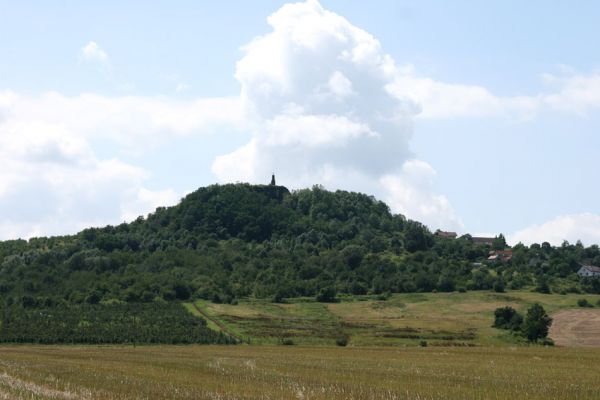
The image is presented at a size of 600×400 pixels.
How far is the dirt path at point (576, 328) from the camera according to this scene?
407 feet

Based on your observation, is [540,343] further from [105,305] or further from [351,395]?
[105,305]

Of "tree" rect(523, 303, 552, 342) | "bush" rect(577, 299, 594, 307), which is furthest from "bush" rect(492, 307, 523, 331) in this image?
"bush" rect(577, 299, 594, 307)

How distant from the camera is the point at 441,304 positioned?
7392 inches

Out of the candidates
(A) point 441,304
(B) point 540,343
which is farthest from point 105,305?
(B) point 540,343

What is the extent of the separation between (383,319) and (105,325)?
192 ft

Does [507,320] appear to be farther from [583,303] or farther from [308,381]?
[308,381]

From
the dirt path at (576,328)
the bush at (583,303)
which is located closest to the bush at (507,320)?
the dirt path at (576,328)

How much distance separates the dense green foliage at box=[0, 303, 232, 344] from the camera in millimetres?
134000

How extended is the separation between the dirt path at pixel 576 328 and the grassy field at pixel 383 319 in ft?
23.6

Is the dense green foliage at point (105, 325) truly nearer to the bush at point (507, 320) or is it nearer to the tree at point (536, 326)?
the tree at point (536, 326)

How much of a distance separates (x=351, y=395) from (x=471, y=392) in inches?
299

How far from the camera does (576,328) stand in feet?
462

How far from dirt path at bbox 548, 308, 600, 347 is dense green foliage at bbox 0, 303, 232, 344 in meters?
58.4

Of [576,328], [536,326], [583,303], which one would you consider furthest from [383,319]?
[583,303]
